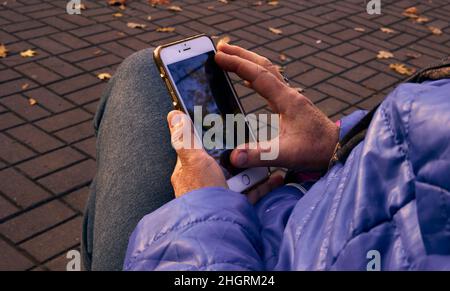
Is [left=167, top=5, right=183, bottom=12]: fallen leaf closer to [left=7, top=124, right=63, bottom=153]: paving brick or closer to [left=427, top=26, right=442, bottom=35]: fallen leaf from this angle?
[left=7, top=124, right=63, bottom=153]: paving brick

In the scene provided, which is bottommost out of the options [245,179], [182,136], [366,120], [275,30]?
[275,30]

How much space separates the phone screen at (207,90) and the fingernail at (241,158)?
96 mm

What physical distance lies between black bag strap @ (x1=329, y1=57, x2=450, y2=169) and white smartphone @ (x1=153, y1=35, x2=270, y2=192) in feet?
1.37

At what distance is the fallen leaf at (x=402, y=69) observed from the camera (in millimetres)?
5176

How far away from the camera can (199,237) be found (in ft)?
4.07

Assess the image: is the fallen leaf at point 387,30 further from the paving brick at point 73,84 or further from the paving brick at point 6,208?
the paving brick at point 6,208

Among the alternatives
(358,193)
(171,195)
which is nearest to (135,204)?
(171,195)

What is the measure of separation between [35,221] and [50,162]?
58 cm

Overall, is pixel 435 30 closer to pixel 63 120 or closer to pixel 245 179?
pixel 63 120

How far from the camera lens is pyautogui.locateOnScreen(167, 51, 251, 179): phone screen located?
5.82 ft

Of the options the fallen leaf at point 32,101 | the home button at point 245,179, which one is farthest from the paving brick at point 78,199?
the home button at point 245,179

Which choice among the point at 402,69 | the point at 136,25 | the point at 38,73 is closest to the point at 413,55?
the point at 402,69
